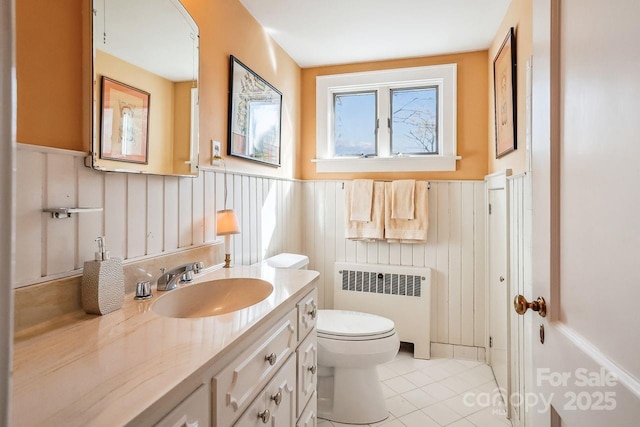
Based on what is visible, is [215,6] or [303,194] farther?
[303,194]

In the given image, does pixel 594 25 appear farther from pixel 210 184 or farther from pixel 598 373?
pixel 210 184

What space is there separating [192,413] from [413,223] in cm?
211

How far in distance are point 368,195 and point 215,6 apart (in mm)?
1557

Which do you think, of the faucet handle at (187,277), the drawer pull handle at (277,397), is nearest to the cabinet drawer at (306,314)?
the drawer pull handle at (277,397)

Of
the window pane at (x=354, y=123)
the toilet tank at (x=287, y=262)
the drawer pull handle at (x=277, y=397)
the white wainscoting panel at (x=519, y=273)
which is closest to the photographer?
the drawer pull handle at (x=277, y=397)

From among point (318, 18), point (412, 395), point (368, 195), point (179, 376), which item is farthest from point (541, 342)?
point (318, 18)

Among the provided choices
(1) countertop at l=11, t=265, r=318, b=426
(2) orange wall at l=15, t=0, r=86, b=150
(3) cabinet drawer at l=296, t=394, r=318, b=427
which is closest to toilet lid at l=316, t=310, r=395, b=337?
(3) cabinet drawer at l=296, t=394, r=318, b=427

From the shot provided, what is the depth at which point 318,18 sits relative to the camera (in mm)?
2070

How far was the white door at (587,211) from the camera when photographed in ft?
1.73

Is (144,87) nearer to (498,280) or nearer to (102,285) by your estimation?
(102,285)

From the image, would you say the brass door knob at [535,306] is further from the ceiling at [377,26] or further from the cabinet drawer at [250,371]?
the ceiling at [377,26]

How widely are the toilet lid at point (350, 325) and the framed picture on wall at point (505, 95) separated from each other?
3.97 ft

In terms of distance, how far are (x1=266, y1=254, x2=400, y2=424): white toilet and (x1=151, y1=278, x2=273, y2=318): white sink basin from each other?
0.69 meters

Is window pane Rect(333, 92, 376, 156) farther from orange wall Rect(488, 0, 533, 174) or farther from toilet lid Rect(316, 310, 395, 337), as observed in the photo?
toilet lid Rect(316, 310, 395, 337)
